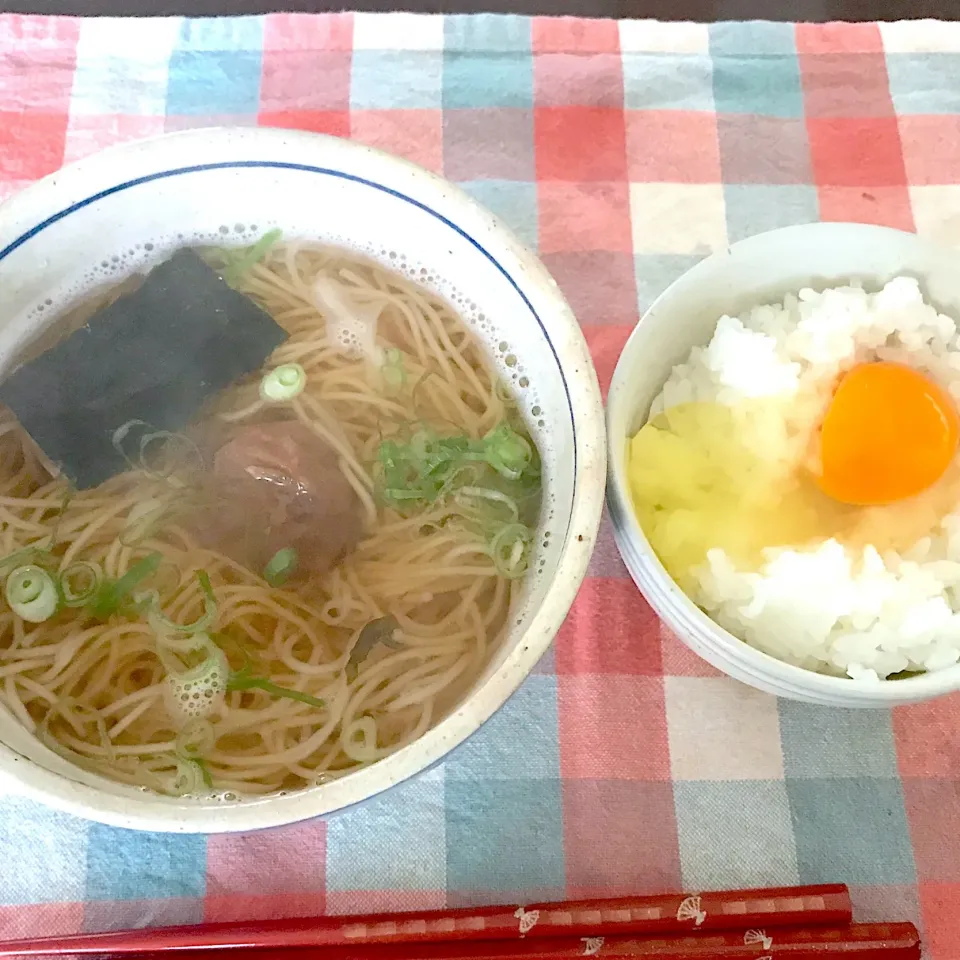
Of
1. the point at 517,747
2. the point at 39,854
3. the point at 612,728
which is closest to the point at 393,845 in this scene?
the point at 517,747

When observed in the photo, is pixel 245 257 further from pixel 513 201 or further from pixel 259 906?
pixel 259 906

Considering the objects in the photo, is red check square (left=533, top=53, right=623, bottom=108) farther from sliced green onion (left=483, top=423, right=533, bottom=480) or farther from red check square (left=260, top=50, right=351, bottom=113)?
sliced green onion (left=483, top=423, right=533, bottom=480)

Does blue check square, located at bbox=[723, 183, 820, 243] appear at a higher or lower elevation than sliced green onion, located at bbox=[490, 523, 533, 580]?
higher

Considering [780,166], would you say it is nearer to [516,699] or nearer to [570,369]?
[570,369]

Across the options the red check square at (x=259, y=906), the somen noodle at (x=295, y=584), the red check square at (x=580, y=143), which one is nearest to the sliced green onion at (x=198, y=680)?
the somen noodle at (x=295, y=584)

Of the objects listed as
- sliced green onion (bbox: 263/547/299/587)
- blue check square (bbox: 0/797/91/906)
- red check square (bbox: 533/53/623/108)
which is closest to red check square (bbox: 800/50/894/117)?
red check square (bbox: 533/53/623/108)

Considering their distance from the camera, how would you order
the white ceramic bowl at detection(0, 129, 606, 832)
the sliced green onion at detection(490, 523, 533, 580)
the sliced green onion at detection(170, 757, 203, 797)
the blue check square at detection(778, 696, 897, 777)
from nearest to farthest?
the white ceramic bowl at detection(0, 129, 606, 832)
the sliced green onion at detection(170, 757, 203, 797)
the sliced green onion at detection(490, 523, 533, 580)
the blue check square at detection(778, 696, 897, 777)
